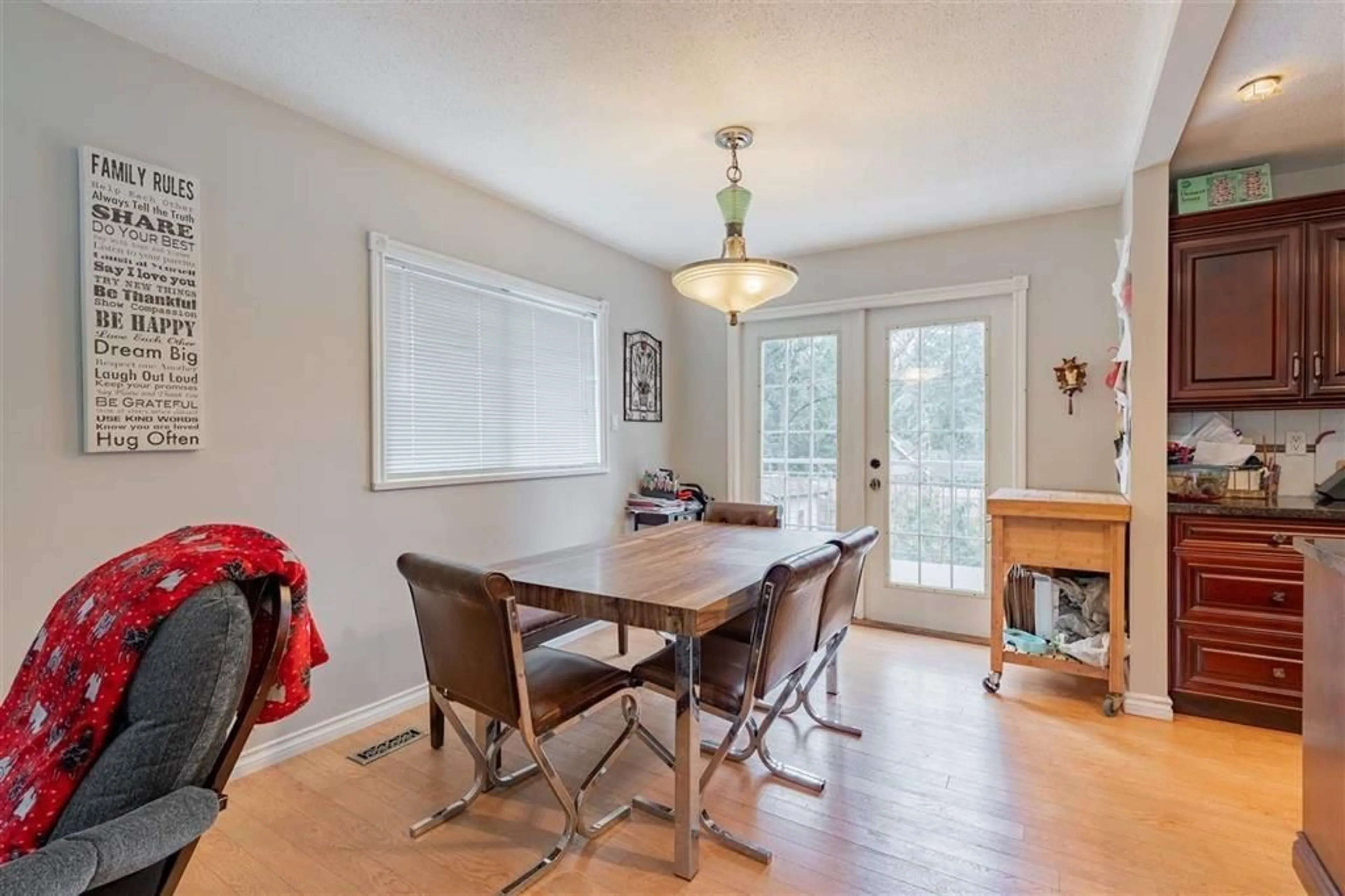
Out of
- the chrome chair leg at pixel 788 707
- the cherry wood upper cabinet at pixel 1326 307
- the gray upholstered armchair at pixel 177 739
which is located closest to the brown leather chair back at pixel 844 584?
the chrome chair leg at pixel 788 707

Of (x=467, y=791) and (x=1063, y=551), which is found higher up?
(x=1063, y=551)

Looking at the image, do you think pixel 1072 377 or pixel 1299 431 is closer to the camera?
pixel 1299 431

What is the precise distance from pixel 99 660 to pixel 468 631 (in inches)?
30.5

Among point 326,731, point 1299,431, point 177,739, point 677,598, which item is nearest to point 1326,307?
point 1299,431

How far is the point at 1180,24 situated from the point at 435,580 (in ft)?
8.19

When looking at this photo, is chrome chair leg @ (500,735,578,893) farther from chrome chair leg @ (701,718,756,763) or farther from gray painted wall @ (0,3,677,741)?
gray painted wall @ (0,3,677,741)

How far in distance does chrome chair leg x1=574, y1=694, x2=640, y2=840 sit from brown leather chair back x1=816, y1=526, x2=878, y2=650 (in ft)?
2.21

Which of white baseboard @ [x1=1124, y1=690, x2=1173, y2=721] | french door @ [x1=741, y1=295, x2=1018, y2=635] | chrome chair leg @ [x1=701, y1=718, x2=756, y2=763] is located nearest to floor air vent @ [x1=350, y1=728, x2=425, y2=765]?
chrome chair leg @ [x1=701, y1=718, x2=756, y2=763]

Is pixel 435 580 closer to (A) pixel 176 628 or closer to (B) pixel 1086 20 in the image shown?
(A) pixel 176 628

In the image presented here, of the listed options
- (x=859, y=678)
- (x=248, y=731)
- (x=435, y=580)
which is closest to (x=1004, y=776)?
(x=859, y=678)

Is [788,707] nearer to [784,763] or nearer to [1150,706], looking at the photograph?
[784,763]

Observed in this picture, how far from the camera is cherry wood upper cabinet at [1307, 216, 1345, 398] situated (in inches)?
103

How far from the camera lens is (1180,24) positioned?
176 cm

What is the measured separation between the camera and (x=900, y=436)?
409 centimetres
